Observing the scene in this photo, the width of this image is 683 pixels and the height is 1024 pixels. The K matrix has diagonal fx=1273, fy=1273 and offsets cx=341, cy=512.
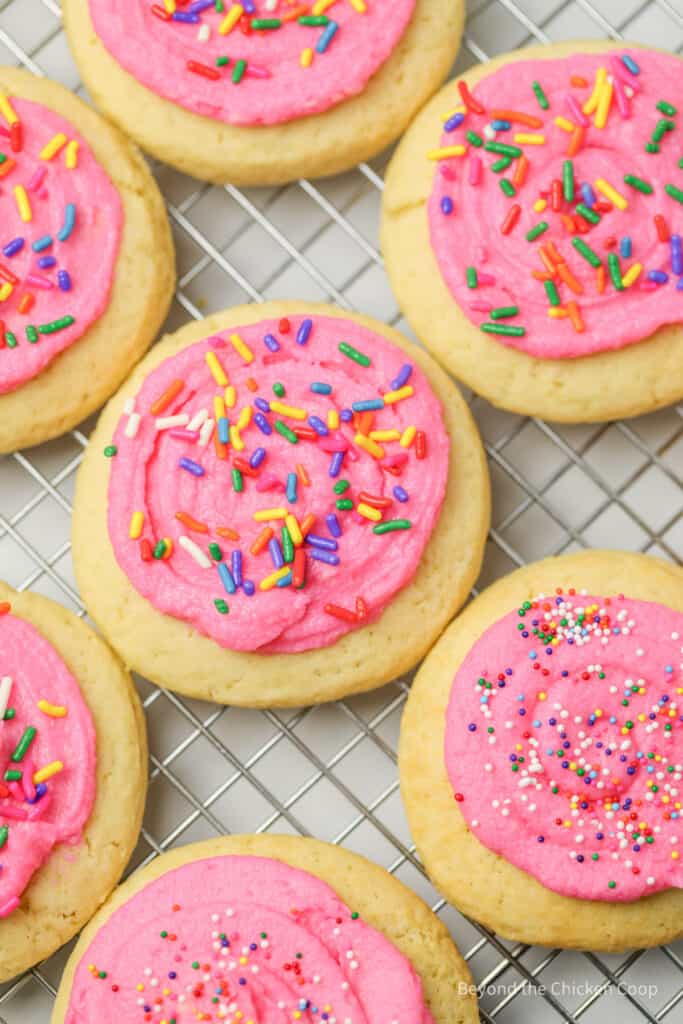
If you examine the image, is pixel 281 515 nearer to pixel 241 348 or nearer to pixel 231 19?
pixel 241 348

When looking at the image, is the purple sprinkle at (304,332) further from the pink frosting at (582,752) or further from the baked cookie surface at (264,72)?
the pink frosting at (582,752)

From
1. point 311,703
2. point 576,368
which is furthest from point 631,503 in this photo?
point 311,703

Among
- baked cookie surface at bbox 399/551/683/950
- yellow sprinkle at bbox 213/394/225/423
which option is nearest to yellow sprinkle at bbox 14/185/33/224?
yellow sprinkle at bbox 213/394/225/423

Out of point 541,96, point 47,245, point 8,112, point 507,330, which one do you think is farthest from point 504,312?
point 8,112

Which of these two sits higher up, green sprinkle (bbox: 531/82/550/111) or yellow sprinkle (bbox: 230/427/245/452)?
green sprinkle (bbox: 531/82/550/111)

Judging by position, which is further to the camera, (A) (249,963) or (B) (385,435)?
(B) (385,435)

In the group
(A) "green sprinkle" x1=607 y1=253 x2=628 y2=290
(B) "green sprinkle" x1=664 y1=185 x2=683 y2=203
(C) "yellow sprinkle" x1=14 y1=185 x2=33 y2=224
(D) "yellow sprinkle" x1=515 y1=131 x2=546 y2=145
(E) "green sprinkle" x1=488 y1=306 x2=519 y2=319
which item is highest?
(D) "yellow sprinkle" x1=515 y1=131 x2=546 y2=145

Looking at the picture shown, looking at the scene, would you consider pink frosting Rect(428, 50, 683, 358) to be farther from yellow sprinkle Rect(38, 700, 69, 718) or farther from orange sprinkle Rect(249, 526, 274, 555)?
yellow sprinkle Rect(38, 700, 69, 718)
